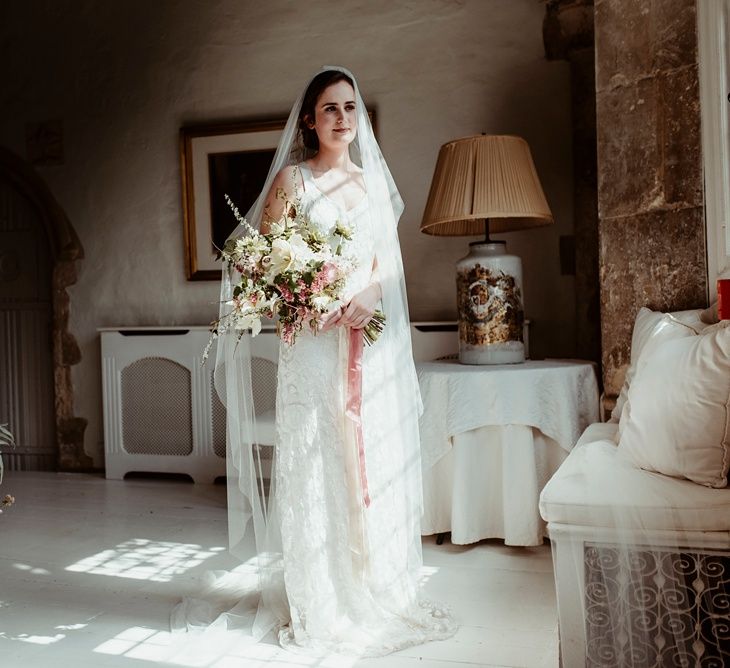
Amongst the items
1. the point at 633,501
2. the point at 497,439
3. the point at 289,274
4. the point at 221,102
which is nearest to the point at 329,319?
the point at 289,274

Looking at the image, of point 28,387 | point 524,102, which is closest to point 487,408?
point 524,102

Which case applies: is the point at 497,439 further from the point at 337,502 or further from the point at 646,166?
the point at 646,166

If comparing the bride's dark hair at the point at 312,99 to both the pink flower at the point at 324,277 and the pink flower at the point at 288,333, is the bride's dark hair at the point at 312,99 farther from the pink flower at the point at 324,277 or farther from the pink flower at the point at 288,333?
the pink flower at the point at 288,333

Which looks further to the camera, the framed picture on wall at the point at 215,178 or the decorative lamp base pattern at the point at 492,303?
the framed picture on wall at the point at 215,178

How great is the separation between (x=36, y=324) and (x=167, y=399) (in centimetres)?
116

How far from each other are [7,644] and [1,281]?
11.2 feet

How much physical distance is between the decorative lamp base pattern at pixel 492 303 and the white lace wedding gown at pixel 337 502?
940 millimetres

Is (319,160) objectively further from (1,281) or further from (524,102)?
(1,281)

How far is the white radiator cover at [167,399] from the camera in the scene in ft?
15.1

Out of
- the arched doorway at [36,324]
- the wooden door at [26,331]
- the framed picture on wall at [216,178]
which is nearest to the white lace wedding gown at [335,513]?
the framed picture on wall at [216,178]

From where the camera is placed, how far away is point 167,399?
474cm

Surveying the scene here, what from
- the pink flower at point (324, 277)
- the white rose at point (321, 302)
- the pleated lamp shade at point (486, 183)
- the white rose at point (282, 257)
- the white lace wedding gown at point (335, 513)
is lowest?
the white lace wedding gown at point (335, 513)

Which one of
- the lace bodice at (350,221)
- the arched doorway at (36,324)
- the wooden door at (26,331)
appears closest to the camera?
the lace bodice at (350,221)

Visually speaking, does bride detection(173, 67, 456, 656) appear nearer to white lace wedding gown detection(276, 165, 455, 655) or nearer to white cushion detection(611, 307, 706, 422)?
white lace wedding gown detection(276, 165, 455, 655)
